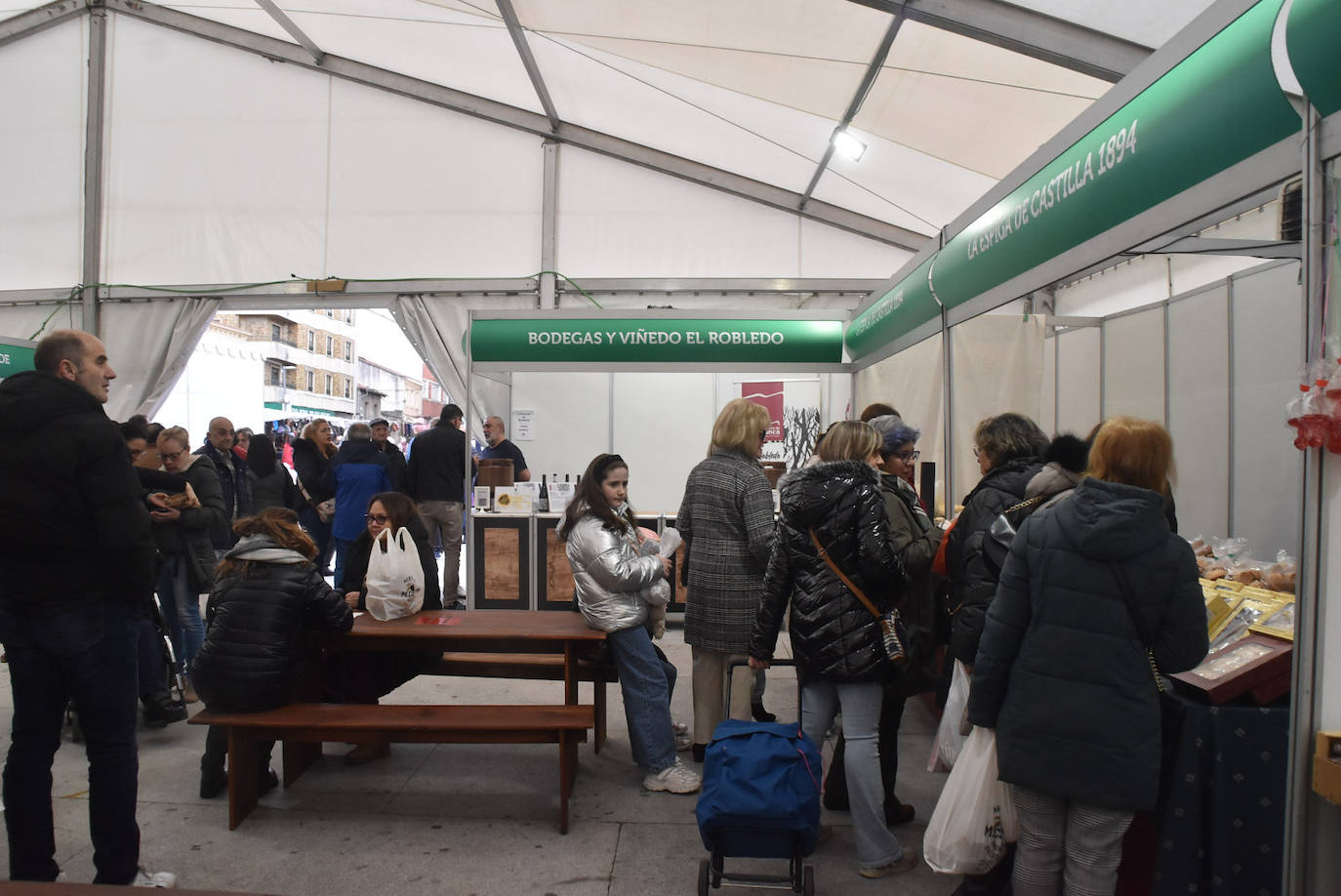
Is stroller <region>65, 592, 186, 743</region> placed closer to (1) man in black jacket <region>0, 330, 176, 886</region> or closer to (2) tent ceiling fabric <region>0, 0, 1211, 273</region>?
(1) man in black jacket <region>0, 330, 176, 886</region>

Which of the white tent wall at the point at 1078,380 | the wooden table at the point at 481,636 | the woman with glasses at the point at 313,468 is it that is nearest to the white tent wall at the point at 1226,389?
the white tent wall at the point at 1078,380

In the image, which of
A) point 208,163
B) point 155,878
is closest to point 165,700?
point 155,878

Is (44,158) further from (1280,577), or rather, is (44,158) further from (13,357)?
(1280,577)

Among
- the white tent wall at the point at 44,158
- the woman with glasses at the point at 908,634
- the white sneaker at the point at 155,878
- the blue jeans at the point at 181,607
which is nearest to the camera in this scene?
the white sneaker at the point at 155,878

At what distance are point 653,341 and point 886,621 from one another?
11.8 feet

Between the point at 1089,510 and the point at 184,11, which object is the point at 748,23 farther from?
the point at 184,11

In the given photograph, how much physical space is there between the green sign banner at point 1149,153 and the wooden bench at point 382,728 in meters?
2.28

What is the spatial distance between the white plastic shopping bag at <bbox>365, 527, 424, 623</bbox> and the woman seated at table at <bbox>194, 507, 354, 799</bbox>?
0.50 metres

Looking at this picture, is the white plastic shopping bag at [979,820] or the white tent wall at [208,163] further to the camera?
the white tent wall at [208,163]

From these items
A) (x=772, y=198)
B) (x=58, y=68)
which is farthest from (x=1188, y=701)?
(x=58, y=68)

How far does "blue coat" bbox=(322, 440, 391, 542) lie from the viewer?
20.2 ft

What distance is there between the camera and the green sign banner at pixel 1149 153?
5.91ft

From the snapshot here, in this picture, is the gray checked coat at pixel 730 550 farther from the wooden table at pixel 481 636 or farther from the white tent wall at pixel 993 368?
the white tent wall at pixel 993 368

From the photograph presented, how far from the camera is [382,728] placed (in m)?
2.79
